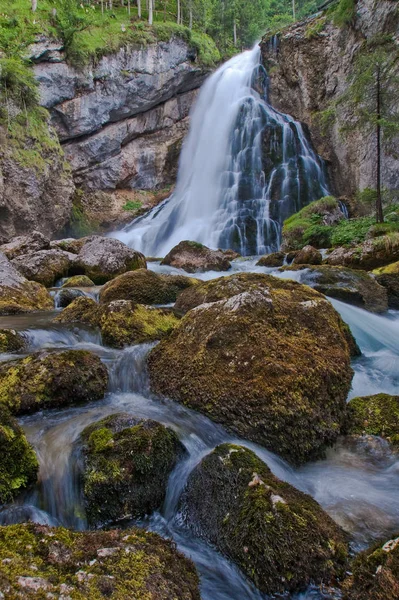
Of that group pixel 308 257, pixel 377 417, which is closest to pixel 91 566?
pixel 377 417

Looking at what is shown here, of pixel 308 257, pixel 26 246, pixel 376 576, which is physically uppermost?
pixel 26 246

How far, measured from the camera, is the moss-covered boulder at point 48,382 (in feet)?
12.8

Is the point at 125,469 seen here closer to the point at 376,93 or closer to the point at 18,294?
the point at 18,294

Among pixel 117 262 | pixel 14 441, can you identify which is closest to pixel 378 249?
pixel 117 262

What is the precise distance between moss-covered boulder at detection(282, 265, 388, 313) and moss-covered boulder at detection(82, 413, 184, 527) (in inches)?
270

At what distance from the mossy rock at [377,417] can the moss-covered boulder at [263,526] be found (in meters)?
1.50

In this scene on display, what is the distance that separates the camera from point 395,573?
1.83 meters

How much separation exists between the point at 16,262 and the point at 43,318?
5714mm

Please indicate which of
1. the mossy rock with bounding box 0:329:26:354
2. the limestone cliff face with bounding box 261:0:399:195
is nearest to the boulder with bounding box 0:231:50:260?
the mossy rock with bounding box 0:329:26:354

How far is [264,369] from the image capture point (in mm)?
3762

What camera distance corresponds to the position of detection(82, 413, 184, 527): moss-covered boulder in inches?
110

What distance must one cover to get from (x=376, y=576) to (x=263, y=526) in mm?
644

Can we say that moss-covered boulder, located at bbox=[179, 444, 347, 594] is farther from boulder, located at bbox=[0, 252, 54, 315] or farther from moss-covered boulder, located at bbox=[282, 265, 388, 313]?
moss-covered boulder, located at bbox=[282, 265, 388, 313]

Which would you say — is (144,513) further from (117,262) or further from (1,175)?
(1,175)
